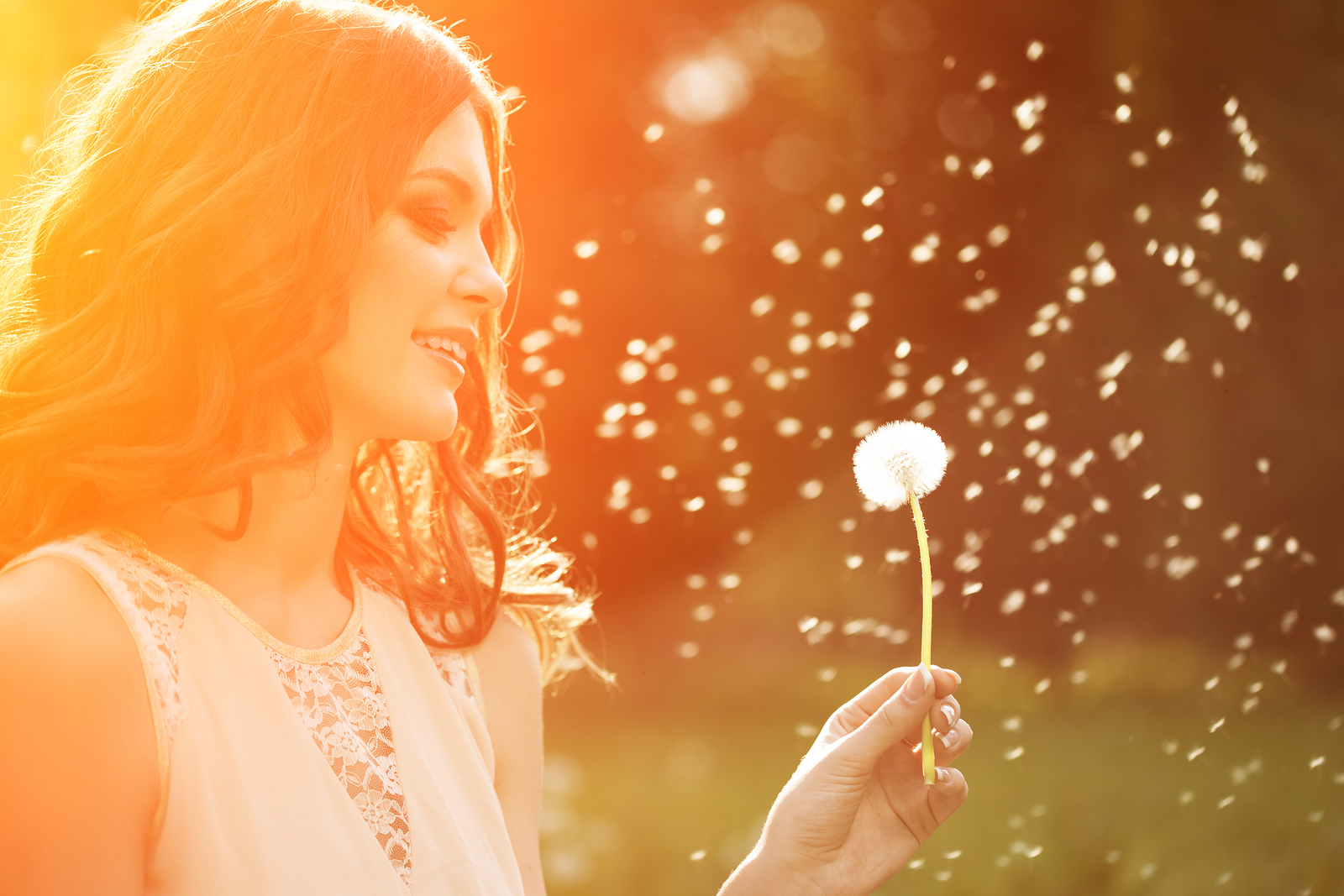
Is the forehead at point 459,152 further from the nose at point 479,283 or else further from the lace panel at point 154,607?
the lace panel at point 154,607

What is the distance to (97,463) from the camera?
1314 mm

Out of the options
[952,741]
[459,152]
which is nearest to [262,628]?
[459,152]

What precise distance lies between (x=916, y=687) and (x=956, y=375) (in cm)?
346

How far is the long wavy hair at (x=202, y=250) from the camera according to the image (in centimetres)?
134

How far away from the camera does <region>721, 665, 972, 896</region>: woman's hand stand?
1.39 m

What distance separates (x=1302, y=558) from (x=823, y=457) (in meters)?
2.11

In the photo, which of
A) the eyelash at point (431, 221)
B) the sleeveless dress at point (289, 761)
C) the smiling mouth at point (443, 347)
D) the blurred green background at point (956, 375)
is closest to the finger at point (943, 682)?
the sleeveless dress at point (289, 761)

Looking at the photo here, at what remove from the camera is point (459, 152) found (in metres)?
1.50

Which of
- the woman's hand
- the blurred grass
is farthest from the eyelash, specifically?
the blurred grass

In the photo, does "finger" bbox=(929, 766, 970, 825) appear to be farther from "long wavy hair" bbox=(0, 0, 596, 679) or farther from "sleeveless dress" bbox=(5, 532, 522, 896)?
"long wavy hair" bbox=(0, 0, 596, 679)

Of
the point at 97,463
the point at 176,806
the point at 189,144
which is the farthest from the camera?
the point at 189,144

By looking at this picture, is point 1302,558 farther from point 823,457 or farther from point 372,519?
point 372,519

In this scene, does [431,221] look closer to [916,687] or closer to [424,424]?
[424,424]

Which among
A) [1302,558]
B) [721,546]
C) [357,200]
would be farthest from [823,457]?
[357,200]
